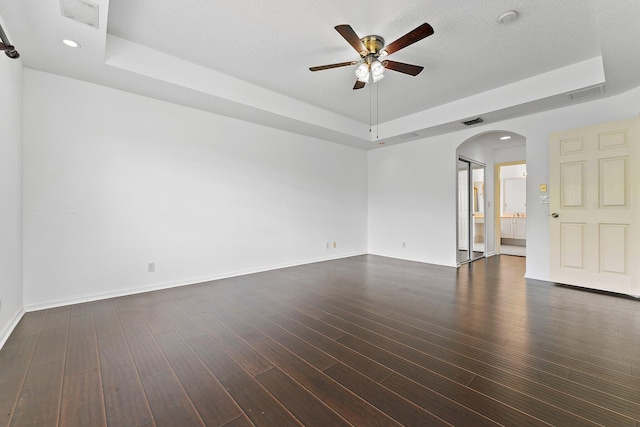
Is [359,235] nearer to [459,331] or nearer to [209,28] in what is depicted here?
[459,331]

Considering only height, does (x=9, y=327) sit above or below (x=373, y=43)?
below

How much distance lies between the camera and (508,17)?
243 centimetres

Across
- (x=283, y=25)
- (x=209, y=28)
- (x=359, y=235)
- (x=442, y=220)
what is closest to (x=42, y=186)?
(x=209, y=28)

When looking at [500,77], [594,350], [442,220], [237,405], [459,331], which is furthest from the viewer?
[442,220]

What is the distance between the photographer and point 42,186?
9.62 feet

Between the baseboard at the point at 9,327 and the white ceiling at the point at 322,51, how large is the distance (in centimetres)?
255

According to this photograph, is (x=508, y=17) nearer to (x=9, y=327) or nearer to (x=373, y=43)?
(x=373, y=43)

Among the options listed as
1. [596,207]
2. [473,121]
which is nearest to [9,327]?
[473,121]

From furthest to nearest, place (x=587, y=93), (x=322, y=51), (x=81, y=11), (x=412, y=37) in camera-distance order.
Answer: (x=587, y=93) < (x=322, y=51) < (x=412, y=37) < (x=81, y=11)

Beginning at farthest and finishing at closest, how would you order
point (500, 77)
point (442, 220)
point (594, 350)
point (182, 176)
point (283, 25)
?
point (442, 220) < point (182, 176) < point (500, 77) < point (283, 25) < point (594, 350)

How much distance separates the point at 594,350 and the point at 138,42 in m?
5.10

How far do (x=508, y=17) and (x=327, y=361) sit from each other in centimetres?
335

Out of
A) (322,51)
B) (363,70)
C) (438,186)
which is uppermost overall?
(322,51)

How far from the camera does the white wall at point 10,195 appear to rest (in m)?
2.25
